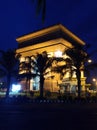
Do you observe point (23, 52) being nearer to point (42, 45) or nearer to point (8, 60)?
point (42, 45)

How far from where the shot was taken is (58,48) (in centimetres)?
6009

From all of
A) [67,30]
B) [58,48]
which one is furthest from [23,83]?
[67,30]

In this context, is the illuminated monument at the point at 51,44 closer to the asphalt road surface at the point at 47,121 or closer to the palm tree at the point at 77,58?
the palm tree at the point at 77,58

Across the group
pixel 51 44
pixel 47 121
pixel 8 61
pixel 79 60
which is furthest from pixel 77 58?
pixel 51 44

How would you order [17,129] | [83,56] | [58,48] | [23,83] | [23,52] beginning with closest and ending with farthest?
[17,129], [83,56], [58,48], [23,83], [23,52]

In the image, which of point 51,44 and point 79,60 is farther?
point 51,44

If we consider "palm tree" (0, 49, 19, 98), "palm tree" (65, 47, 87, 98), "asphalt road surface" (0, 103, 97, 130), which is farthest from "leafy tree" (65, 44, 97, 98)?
"asphalt road surface" (0, 103, 97, 130)

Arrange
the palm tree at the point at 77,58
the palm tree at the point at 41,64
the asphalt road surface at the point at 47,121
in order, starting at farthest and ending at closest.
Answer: the palm tree at the point at 41,64, the palm tree at the point at 77,58, the asphalt road surface at the point at 47,121

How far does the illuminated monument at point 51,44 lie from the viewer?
57.0 meters

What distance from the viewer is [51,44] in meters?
61.8

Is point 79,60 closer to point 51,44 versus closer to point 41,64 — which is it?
point 41,64

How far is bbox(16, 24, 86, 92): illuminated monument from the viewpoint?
57.0 meters

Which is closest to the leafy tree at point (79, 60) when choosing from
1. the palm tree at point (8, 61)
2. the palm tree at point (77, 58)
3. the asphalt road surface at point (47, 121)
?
the palm tree at point (77, 58)

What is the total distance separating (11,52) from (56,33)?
28.1 meters
